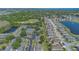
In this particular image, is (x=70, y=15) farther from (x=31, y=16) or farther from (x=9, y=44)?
(x=9, y=44)
